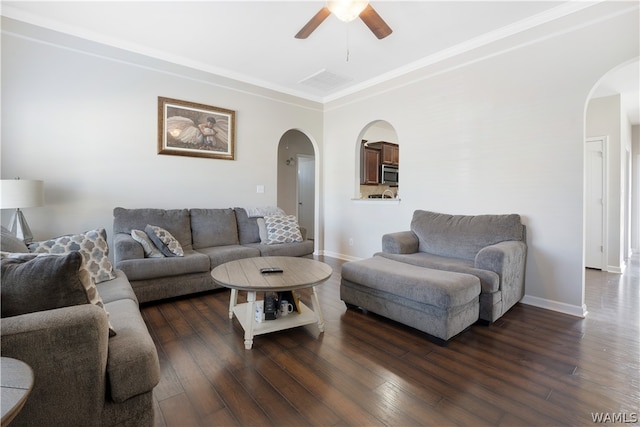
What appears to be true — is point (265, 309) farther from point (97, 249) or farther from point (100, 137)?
point (100, 137)

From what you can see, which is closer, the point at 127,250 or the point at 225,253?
the point at 127,250

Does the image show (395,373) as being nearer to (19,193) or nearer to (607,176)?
(19,193)

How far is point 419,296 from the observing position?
214 cm

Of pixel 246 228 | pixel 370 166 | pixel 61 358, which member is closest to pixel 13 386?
pixel 61 358

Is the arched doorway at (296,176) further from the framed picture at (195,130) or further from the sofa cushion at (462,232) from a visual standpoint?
the sofa cushion at (462,232)

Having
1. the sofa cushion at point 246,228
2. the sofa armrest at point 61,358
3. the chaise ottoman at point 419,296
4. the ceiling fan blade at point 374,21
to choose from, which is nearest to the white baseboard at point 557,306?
the chaise ottoman at point 419,296

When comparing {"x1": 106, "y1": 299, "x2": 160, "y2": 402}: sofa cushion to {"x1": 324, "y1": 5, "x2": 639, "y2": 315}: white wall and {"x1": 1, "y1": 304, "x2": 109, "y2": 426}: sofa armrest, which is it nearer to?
{"x1": 1, "y1": 304, "x2": 109, "y2": 426}: sofa armrest

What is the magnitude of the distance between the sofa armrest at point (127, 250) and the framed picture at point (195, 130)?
1448 mm

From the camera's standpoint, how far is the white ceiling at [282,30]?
2.67 metres

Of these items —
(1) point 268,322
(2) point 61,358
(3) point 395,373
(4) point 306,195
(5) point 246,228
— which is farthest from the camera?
(4) point 306,195

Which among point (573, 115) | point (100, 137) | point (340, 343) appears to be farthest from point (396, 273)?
point (100, 137)

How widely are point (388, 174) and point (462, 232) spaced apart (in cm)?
355

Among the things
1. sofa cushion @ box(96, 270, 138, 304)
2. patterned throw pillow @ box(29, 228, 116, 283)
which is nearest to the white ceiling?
patterned throw pillow @ box(29, 228, 116, 283)

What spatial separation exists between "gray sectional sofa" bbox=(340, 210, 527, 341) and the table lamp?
2.83 m
